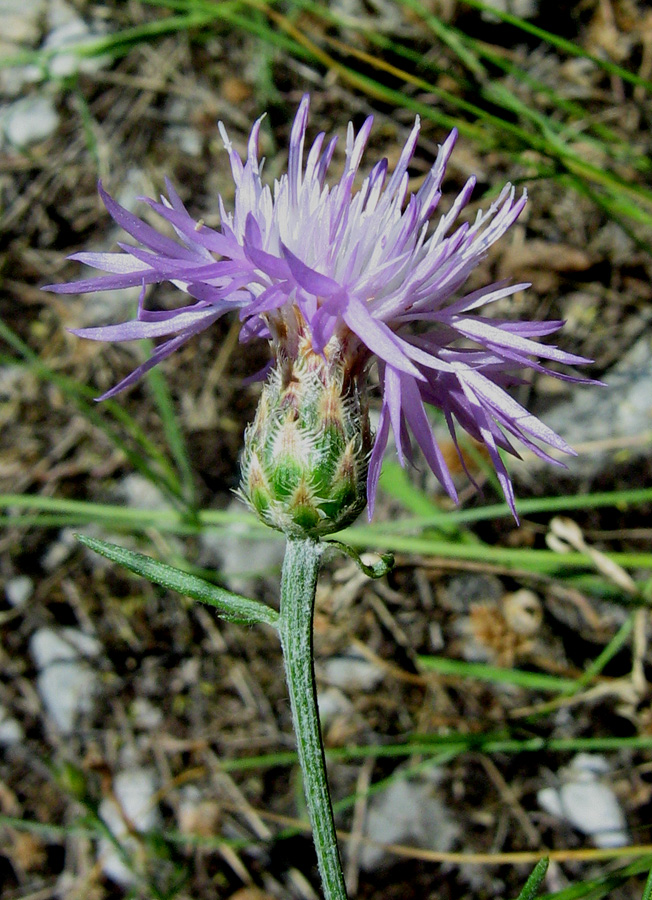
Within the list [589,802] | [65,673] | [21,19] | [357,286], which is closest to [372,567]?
[357,286]

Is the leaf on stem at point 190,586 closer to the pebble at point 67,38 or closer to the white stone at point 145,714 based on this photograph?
the white stone at point 145,714

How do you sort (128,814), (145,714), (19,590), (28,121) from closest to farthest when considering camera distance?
(128,814)
(145,714)
(19,590)
(28,121)

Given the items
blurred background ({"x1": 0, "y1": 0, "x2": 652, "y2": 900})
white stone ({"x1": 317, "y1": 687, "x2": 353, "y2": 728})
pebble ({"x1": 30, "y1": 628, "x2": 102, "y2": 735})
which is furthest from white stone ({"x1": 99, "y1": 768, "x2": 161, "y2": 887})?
white stone ({"x1": 317, "y1": 687, "x2": 353, "y2": 728})

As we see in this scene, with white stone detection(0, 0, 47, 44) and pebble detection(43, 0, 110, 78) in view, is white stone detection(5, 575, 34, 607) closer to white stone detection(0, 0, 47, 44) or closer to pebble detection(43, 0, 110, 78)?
pebble detection(43, 0, 110, 78)

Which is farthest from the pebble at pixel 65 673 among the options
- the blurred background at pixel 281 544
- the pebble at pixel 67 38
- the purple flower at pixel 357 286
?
the pebble at pixel 67 38

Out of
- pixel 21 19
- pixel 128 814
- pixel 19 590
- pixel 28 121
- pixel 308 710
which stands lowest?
pixel 308 710

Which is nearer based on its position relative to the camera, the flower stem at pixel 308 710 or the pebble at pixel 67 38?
the flower stem at pixel 308 710

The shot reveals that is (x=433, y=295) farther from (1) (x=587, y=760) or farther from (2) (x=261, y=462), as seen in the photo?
(1) (x=587, y=760)

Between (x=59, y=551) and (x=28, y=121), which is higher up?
(x=28, y=121)

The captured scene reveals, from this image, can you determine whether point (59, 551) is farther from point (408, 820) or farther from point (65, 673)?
point (408, 820)
